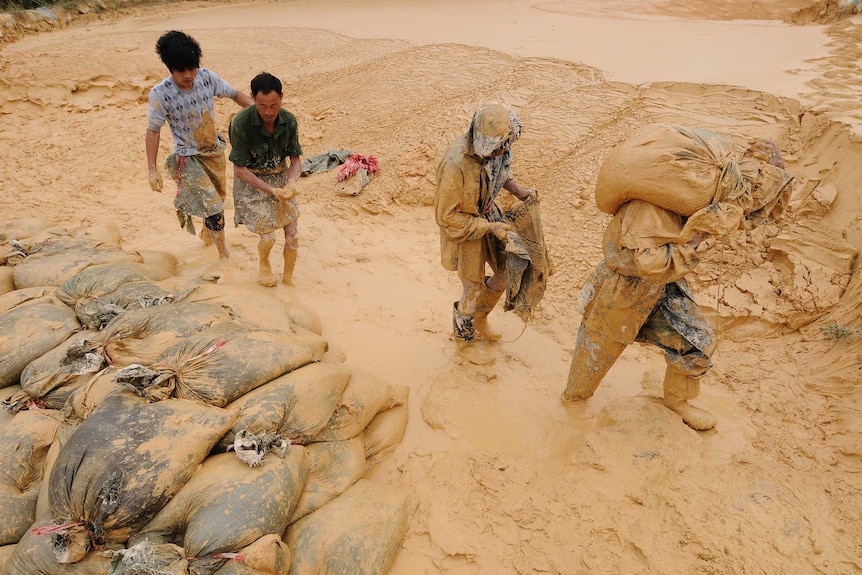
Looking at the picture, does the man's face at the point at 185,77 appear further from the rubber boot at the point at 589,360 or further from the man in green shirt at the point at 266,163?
the rubber boot at the point at 589,360

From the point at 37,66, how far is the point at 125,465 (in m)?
8.93

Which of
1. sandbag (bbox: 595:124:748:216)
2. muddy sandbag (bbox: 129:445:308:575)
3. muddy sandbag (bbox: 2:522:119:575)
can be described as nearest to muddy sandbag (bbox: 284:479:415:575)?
muddy sandbag (bbox: 129:445:308:575)

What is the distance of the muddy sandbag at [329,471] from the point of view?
231cm

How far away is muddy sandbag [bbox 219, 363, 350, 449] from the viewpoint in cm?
234

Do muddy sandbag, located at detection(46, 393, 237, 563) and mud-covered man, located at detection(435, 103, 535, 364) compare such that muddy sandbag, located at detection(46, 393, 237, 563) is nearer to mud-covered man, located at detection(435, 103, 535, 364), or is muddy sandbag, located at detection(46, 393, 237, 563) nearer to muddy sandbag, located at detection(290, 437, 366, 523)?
muddy sandbag, located at detection(290, 437, 366, 523)

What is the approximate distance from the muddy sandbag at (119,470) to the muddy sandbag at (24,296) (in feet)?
5.28

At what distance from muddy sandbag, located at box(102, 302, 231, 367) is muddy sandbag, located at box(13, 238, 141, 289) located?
114cm

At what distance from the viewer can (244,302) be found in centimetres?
326

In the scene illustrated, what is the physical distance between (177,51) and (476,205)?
92.6 inches

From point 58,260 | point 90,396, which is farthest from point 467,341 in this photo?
point 58,260

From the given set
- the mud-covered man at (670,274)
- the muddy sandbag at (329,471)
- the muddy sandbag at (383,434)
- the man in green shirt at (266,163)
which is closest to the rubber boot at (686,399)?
the mud-covered man at (670,274)

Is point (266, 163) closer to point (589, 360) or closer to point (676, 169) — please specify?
point (589, 360)

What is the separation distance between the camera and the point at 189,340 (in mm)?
2623

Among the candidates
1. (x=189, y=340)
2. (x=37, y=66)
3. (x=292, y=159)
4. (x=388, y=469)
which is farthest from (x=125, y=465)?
(x=37, y=66)
